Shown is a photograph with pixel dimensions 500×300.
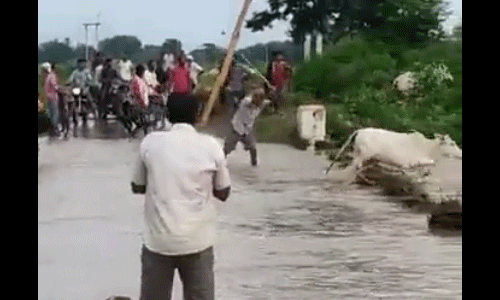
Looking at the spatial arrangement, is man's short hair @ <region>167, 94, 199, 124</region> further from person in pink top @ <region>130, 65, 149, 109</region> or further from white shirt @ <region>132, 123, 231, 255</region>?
person in pink top @ <region>130, 65, 149, 109</region>

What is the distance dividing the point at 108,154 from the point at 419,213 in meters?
4.89

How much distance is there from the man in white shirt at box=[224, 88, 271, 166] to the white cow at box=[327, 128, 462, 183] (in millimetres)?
1405

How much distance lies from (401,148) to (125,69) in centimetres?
311

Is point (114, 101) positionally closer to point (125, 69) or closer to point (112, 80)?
point (112, 80)

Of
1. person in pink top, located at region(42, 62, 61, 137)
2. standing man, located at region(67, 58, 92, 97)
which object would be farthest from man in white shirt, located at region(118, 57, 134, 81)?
person in pink top, located at region(42, 62, 61, 137)

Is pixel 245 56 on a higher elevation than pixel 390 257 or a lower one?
higher

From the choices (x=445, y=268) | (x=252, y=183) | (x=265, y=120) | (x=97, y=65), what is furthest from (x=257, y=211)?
(x=265, y=120)

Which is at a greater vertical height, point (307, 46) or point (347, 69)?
point (307, 46)

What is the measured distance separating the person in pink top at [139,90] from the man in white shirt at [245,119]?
4.39ft

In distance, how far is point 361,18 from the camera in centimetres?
1111

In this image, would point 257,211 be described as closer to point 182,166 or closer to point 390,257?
point 390,257

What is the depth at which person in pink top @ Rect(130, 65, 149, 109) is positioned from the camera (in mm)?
13430

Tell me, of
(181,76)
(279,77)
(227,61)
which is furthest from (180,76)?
(279,77)

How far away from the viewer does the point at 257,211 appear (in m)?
9.66
